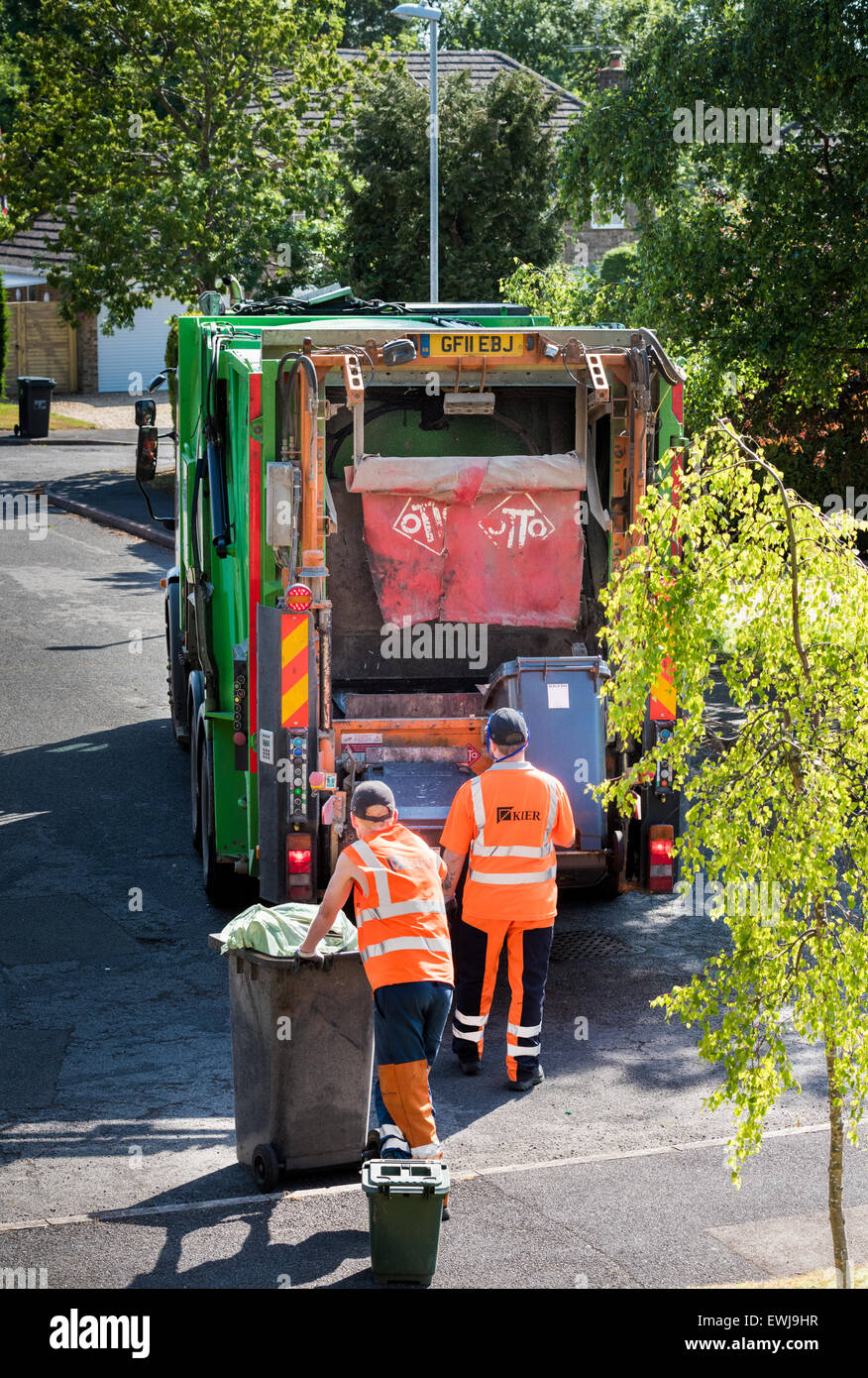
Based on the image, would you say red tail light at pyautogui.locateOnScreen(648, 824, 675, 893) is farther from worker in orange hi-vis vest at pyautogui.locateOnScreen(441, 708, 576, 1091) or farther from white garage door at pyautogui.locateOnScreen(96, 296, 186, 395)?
white garage door at pyautogui.locateOnScreen(96, 296, 186, 395)

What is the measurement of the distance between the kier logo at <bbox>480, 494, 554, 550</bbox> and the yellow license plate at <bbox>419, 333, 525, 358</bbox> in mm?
806

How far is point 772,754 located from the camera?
523 cm

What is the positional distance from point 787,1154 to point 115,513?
18.5 metres

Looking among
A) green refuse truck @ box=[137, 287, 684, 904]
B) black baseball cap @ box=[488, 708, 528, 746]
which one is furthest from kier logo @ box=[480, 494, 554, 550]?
black baseball cap @ box=[488, 708, 528, 746]

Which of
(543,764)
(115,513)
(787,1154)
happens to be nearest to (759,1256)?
(787,1154)

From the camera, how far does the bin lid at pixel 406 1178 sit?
5.48m

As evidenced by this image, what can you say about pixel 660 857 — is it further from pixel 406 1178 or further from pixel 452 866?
pixel 406 1178

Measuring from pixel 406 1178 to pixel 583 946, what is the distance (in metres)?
3.89

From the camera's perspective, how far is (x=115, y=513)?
2367 cm

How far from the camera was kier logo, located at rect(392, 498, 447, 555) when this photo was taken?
29.7 feet

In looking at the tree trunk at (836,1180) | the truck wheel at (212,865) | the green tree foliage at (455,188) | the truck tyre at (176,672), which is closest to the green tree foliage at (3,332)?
the green tree foliage at (455,188)

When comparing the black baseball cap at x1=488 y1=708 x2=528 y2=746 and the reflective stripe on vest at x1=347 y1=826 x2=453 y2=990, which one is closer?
the reflective stripe on vest at x1=347 y1=826 x2=453 y2=990

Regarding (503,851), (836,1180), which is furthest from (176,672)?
(836,1180)
